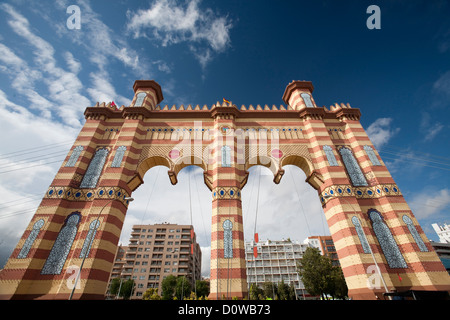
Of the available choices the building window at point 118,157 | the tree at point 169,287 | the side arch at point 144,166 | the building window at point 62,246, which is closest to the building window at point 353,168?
the side arch at point 144,166

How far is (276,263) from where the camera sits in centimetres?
6159

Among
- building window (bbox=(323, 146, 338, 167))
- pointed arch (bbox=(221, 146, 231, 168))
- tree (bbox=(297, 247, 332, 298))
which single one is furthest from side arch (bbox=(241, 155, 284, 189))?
tree (bbox=(297, 247, 332, 298))

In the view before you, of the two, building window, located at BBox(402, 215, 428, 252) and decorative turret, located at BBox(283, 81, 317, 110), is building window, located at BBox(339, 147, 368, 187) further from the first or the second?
decorative turret, located at BBox(283, 81, 317, 110)

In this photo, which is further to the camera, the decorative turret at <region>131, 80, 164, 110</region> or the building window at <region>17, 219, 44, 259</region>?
the decorative turret at <region>131, 80, 164, 110</region>

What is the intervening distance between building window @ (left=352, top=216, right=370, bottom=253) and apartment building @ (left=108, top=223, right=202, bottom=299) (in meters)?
44.1

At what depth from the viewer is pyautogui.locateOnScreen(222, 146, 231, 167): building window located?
44.3 feet

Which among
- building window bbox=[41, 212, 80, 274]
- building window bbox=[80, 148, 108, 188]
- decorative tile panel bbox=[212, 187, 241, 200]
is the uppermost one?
building window bbox=[80, 148, 108, 188]

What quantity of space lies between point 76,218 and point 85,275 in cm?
343

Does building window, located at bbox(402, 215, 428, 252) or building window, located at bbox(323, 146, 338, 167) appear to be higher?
building window, located at bbox(323, 146, 338, 167)

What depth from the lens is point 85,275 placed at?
9719mm

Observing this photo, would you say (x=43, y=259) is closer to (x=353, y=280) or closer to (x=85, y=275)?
(x=85, y=275)
